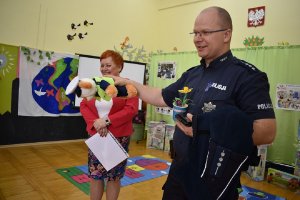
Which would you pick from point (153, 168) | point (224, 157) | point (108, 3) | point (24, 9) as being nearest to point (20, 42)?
point (24, 9)

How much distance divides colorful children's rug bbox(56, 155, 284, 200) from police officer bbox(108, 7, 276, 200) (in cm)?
164

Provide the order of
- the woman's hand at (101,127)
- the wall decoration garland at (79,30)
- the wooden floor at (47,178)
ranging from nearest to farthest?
the woman's hand at (101,127) < the wooden floor at (47,178) < the wall decoration garland at (79,30)

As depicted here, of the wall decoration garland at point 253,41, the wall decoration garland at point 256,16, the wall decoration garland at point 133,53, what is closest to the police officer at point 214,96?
the wall decoration garland at point 253,41

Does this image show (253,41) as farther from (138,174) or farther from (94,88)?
(94,88)

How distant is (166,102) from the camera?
4.68 ft

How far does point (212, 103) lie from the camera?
3.66 feet

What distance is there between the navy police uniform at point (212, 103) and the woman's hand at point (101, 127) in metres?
0.67

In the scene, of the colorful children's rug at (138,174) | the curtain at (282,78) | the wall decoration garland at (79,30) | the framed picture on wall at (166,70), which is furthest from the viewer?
the framed picture on wall at (166,70)

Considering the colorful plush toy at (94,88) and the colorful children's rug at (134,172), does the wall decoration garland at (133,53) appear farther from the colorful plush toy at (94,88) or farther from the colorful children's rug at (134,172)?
the colorful plush toy at (94,88)

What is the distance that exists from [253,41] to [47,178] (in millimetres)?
3670

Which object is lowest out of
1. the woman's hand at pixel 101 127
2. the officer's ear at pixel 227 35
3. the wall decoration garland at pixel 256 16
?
the woman's hand at pixel 101 127

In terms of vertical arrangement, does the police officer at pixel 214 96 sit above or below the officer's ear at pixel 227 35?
below

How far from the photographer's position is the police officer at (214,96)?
992 millimetres

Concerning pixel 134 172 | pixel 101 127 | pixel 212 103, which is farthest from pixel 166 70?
pixel 212 103
